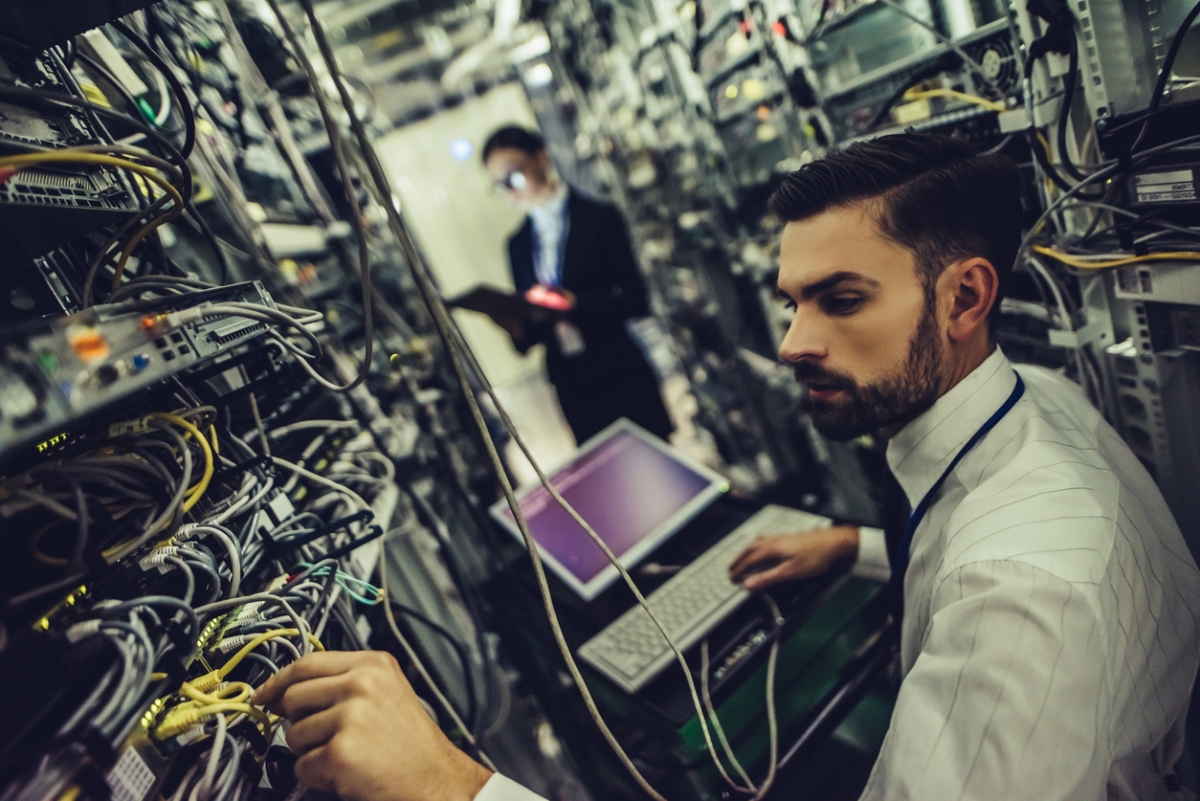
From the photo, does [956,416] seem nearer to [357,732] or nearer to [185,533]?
[357,732]

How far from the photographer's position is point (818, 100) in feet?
6.28

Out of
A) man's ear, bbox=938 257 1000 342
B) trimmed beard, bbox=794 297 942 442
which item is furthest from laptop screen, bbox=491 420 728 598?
man's ear, bbox=938 257 1000 342

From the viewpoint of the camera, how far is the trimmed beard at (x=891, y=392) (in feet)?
3.44

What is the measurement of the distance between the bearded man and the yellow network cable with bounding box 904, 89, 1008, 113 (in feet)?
1.03

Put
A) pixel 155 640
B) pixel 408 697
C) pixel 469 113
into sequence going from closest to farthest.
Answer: pixel 155 640 → pixel 408 697 → pixel 469 113

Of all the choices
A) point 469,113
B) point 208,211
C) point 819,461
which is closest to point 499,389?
point 469,113

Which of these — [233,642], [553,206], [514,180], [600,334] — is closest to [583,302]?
[600,334]

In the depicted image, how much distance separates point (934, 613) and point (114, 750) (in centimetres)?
100

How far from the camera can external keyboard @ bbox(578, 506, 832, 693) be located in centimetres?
108

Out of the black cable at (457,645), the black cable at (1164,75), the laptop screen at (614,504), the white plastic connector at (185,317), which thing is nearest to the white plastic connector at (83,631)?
the white plastic connector at (185,317)

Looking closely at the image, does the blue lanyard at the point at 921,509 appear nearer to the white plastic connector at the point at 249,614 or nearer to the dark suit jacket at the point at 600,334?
the white plastic connector at the point at 249,614

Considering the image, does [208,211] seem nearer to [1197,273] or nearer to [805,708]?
[805,708]

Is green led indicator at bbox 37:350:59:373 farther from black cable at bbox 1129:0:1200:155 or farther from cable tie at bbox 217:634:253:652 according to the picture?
black cable at bbox 1129:0:1200:155

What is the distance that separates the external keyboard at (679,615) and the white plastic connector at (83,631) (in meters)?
0.77
